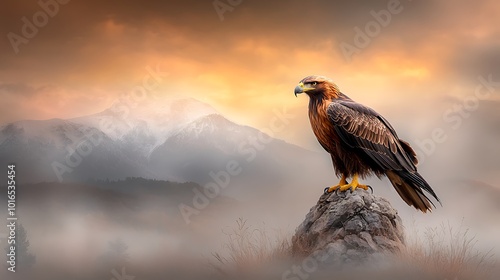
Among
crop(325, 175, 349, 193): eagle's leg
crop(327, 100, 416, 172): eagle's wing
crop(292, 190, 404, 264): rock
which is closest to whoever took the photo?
crop(292, 190, 404, 264): rock

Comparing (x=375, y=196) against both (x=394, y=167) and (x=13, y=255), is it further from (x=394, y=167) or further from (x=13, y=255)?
(x=13, y=255)

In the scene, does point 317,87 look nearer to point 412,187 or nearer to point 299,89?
point 299,89

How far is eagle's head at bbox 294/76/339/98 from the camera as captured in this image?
8.87 m

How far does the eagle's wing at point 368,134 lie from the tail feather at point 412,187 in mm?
113

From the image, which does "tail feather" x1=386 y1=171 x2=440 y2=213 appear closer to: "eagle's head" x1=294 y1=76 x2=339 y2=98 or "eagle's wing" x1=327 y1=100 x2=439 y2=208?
"eagle's wing" x1=327 y1=100 x2=439 y2=208

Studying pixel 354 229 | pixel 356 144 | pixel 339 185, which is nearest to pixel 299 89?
pixel 356 144

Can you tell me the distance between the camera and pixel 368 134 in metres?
8.84

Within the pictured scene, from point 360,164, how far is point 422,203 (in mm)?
1012

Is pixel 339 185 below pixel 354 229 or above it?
above

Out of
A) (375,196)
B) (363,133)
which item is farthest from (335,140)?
(375,196)

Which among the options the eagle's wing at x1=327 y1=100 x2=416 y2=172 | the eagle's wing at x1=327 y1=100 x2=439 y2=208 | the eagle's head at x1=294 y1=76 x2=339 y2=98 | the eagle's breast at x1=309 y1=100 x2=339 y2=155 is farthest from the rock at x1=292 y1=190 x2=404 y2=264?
the eagle's head at x1=294 y1=76 x2=339 y2=98

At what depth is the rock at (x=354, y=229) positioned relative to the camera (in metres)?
8.53

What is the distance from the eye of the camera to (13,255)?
931 cm

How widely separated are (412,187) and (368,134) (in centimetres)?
96
